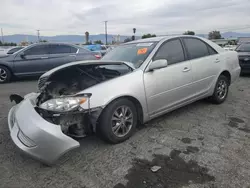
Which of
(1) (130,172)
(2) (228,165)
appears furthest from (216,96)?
(1) (130,172)

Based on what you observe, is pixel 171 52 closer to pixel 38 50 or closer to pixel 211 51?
pixel 211 51

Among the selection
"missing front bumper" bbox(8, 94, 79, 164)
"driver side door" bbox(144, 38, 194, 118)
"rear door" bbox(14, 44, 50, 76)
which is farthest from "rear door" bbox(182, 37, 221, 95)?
"rear door" bbox(14, 44, 50, 76)

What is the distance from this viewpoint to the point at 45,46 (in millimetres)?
8898

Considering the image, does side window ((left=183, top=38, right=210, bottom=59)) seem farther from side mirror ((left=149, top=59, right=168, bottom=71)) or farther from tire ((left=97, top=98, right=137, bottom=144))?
tire ((left=97, top=98, right=137, bottom=144))

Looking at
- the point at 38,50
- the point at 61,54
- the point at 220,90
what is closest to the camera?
the point at 220,90

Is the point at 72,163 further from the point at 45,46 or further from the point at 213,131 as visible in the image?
the point at 45,46

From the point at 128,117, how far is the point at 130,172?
900mm

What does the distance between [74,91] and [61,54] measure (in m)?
5.92

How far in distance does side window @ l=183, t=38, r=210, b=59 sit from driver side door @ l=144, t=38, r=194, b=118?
208 mm

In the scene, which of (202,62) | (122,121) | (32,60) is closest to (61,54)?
(32,60)

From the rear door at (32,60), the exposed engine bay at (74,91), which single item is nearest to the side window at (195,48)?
the exposed engine bay at (74,91)

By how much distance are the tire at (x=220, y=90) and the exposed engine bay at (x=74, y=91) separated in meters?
2.32

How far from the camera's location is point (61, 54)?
9.08 meters

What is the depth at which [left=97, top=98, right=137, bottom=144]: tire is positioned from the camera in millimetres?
3037
